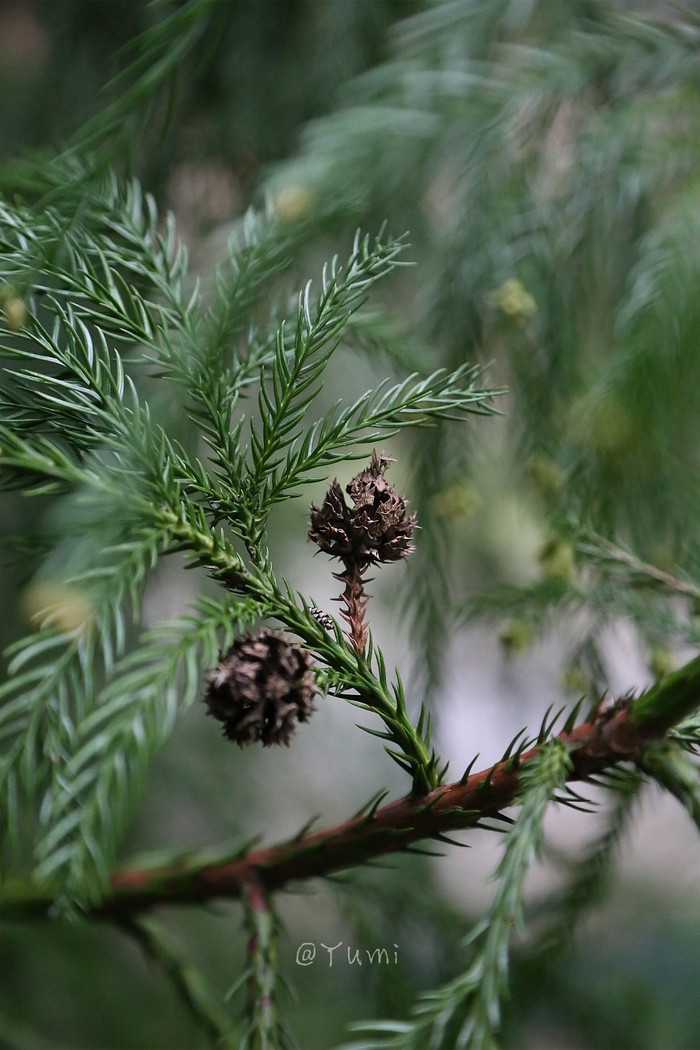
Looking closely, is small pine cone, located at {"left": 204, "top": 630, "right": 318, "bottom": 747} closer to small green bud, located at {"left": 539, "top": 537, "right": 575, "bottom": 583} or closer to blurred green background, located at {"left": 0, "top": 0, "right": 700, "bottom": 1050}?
blurred green background, located at {"left": 0, "top": 0, "right": 700, "bottom": 1050}

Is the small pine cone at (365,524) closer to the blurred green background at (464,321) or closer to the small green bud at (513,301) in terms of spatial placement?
the blurred green background at (464,321)

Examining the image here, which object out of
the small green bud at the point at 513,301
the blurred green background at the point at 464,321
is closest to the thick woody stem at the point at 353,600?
the blurred green background at the point at 464,321

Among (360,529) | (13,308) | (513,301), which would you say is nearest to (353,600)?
(360,529)

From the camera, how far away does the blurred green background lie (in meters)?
0.49

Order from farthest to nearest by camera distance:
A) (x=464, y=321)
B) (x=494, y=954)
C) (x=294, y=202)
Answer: (x=464, y=321) → (x=294, y=202) → (x=494, y=954)

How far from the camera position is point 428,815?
280 mm

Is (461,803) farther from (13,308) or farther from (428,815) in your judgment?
(13,308)

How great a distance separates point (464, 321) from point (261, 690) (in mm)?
363

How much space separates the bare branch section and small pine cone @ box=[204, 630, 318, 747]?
53mm

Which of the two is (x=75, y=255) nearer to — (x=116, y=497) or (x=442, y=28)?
(x=116, y=497)

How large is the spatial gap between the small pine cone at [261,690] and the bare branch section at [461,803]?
53mm

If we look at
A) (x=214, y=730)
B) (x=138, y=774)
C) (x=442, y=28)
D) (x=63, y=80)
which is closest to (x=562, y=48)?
(x=442, y=28)

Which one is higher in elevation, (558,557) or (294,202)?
(294,202)

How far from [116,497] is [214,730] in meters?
0.68
